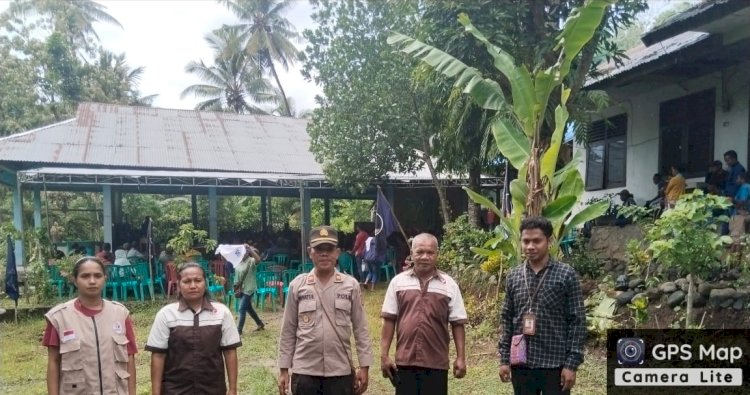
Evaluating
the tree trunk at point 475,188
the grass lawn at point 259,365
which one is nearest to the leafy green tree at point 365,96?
the tree trunk at point 475,188

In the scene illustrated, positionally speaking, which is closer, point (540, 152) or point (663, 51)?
point (540, 152)

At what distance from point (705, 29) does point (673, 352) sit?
4527mm

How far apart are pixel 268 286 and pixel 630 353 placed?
6395mm

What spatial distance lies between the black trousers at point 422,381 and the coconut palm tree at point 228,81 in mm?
23552

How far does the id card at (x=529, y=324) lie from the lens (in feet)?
9.75

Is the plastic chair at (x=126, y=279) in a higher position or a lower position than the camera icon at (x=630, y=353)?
lower

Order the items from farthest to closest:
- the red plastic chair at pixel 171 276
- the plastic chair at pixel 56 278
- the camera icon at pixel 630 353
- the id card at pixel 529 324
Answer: the red plastic chair at pixel 171 276 → the plastic chair at pixel 56 278 → the camera icon at pixel 630 353 → the id card at pixel 529 324

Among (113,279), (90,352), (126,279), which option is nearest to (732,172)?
(90,352)

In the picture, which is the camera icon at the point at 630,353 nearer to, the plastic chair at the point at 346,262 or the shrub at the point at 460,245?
the shrub at the point at 460,245

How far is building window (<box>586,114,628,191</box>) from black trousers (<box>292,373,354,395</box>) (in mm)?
8457

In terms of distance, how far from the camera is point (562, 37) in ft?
17.3

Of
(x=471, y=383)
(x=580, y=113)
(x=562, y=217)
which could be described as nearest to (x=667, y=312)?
(x=562, y=217)

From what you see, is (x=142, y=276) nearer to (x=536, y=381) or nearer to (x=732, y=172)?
(x=536, y=381)

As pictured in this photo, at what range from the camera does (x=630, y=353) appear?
4.32 m
